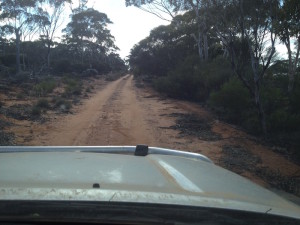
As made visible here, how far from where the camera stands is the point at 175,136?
11648 millimetres

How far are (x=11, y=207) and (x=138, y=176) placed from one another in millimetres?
871

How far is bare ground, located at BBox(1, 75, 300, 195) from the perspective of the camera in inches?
337

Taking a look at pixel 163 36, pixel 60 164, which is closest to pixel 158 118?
pixel 60 164

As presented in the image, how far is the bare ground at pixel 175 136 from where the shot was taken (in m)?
8.55

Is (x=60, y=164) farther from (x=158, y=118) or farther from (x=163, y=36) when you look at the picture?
(x=163, y=36)

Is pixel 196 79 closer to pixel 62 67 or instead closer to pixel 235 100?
pixel 235 100

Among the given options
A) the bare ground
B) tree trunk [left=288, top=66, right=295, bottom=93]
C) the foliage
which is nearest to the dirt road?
the bare ground

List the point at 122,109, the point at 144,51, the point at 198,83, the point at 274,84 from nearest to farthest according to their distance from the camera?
1. the point at 274,84
2. the point at 122,109
3. the point at 198,83
4. the point at 144,51

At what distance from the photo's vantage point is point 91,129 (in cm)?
1231

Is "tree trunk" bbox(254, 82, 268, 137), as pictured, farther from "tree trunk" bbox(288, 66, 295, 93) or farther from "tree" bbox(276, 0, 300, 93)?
"tree trunk" bbox(288, 66, 295, 93)

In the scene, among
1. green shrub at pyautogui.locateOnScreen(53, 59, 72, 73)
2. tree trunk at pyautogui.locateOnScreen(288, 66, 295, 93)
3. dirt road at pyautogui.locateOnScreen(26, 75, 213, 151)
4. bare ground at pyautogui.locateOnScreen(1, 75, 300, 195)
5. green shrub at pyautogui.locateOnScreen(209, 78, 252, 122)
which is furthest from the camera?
green shrub at pyautogui.locateOnScreen(53, 59, 72, 73)

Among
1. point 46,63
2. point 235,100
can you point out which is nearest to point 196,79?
point 235,100

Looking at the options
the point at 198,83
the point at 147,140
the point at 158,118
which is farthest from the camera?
the point at 198,83

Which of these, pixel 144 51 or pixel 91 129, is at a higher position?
pixel 144 51
